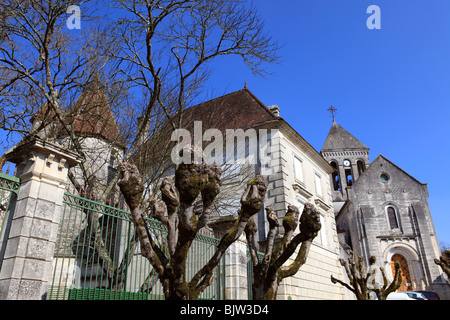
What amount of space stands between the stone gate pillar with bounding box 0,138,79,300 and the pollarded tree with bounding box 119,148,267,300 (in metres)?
1.36

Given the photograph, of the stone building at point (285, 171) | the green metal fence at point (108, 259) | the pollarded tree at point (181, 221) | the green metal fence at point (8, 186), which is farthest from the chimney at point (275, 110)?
the green metal fence at point (8, 186)

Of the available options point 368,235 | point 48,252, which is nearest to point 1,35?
point 48,252

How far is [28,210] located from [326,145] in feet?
169

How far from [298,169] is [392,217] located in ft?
62.6

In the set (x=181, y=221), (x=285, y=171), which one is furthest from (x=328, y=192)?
(x=181, y=221)

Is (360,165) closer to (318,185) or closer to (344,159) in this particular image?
(344,159)

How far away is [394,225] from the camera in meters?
30.2

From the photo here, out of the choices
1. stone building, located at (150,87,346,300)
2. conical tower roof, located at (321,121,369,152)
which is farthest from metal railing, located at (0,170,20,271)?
conical tower roof, located at (321,121,369,152)

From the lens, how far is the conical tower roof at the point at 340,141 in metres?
51.3

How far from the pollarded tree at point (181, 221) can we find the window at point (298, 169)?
11065 millimetres

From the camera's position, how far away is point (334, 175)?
2060 inches

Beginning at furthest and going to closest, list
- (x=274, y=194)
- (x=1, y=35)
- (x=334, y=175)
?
1. (x=334, y=175)
2. (x=274, y=194)
3. (x=1, y=35)
